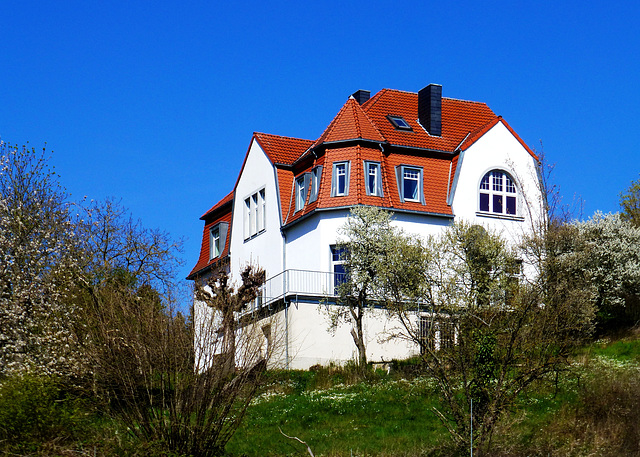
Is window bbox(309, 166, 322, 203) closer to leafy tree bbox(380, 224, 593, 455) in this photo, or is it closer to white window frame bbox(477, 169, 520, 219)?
white window frame bbox(477, 169, 520, 219)

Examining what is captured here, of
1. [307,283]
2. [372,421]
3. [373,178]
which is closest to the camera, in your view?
[372,421]

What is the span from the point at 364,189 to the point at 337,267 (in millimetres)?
3175

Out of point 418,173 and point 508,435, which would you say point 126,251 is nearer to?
point 418,173

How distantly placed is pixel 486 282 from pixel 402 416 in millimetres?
5003

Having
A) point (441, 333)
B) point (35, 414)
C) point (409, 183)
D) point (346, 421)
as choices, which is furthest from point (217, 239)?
point (35, 414)

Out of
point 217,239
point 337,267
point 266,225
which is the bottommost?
point 337,267

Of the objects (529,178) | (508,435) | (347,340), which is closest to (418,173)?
(529,178)

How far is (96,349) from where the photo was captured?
19.8 meters

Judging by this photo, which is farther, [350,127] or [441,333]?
[350,127]

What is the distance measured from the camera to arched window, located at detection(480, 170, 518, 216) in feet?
126

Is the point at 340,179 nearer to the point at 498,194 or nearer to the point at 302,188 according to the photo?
the point at 302,188

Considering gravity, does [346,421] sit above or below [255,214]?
below

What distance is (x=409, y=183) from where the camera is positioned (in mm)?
37469

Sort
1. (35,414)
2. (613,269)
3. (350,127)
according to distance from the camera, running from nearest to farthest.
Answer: (35,414) → (613,269) → (350,127)
